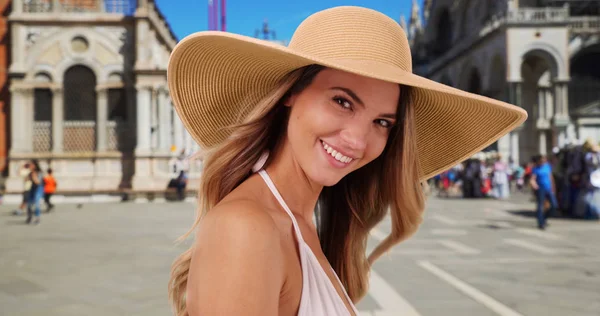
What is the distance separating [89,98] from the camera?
870 inches

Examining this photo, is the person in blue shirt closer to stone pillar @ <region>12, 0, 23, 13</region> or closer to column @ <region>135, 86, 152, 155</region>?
column @ <region>135, 86, 152, 155</region>

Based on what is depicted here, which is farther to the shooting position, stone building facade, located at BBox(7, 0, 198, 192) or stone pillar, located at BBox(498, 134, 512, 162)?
stone pillar, located at BBox(498, 134, 512, 162)

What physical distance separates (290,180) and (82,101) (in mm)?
22294

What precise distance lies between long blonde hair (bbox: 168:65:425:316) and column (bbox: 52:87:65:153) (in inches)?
839

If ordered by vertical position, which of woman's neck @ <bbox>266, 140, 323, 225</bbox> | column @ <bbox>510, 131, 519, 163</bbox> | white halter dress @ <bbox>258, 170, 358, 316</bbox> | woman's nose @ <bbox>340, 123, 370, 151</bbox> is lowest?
white halter dress @ <bbox>258, 170, 358, 316</bbox>

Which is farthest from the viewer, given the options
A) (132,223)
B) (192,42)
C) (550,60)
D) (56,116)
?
(550,60)

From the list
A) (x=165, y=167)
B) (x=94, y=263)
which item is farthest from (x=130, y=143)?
(x=94, y=263)

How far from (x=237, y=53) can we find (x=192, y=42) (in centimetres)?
13

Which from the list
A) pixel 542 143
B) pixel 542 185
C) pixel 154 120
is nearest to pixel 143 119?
pixel 154 120

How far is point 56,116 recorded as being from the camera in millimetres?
21375

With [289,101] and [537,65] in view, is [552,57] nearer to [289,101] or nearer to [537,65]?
[537,65]

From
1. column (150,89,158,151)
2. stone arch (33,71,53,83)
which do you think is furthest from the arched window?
column (150,89,158,151)

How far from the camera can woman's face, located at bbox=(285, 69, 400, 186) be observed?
1429 millimetres

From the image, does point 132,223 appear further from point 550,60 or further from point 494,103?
point 550,60
